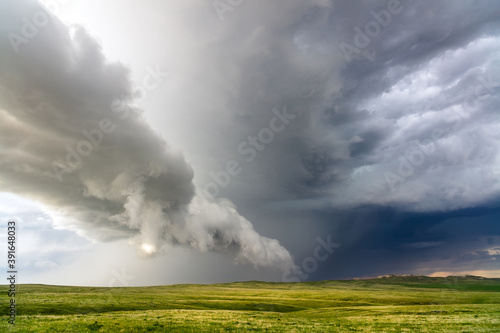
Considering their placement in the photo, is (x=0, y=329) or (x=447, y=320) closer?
(x=0, y=329)

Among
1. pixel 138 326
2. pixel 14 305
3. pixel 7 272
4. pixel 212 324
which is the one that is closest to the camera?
pixel 138 326

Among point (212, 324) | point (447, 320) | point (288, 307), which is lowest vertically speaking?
point (288, 307)

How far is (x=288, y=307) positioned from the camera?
226ft

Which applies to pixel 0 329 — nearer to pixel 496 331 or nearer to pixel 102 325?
pixel 102 325

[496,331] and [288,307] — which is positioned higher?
[496,331]

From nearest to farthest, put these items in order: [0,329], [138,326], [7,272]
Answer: [0,329]
[138,326]
[7,272]

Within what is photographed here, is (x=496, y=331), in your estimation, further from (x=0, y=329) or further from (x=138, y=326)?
(x=0, y=329)

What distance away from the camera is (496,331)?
28.6 m

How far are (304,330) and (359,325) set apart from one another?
880cm

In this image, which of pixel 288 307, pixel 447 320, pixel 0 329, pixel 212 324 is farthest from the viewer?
pixel 288 307

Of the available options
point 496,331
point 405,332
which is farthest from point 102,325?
point 496,331

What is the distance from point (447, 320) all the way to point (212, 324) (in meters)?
30.9

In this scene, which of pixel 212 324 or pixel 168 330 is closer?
pixel 168 330

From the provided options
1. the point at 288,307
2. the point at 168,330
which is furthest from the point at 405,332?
the point at 288,307
